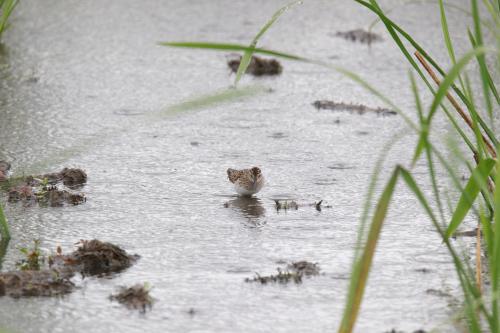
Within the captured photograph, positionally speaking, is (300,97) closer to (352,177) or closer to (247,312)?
(352,177)

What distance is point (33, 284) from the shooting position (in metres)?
4.18

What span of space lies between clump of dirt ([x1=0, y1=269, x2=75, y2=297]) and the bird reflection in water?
1307mm

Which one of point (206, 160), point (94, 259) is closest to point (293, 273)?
point (94, 259)

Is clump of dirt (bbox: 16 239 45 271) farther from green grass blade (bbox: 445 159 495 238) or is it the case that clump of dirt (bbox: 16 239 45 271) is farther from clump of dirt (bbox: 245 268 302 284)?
green grass blade (bbox: 445 159 495 238)

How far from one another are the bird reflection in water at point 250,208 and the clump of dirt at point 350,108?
7.59 ft

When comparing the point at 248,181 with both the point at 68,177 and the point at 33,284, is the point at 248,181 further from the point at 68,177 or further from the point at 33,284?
the point at 33,284

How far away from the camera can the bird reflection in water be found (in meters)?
5.33

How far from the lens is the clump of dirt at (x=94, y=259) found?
14.5 feet

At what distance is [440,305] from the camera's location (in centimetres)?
406

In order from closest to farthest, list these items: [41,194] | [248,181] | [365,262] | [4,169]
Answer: [365,262]
[41,194]
[248,181]
[4,169]

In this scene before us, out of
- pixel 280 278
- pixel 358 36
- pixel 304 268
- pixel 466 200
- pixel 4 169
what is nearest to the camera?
pixel 466 200

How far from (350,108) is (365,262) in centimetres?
491

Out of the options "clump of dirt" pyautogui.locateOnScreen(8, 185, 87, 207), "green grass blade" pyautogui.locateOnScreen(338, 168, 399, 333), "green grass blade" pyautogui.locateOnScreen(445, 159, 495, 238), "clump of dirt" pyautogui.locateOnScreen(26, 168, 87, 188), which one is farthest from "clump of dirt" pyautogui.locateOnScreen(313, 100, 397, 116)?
"green grass blade" pyautogui.locateOnScreen(338, 168, 399, 333)

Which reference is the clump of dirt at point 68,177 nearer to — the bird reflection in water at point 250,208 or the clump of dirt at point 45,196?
the clump of dirt at point 45,196
